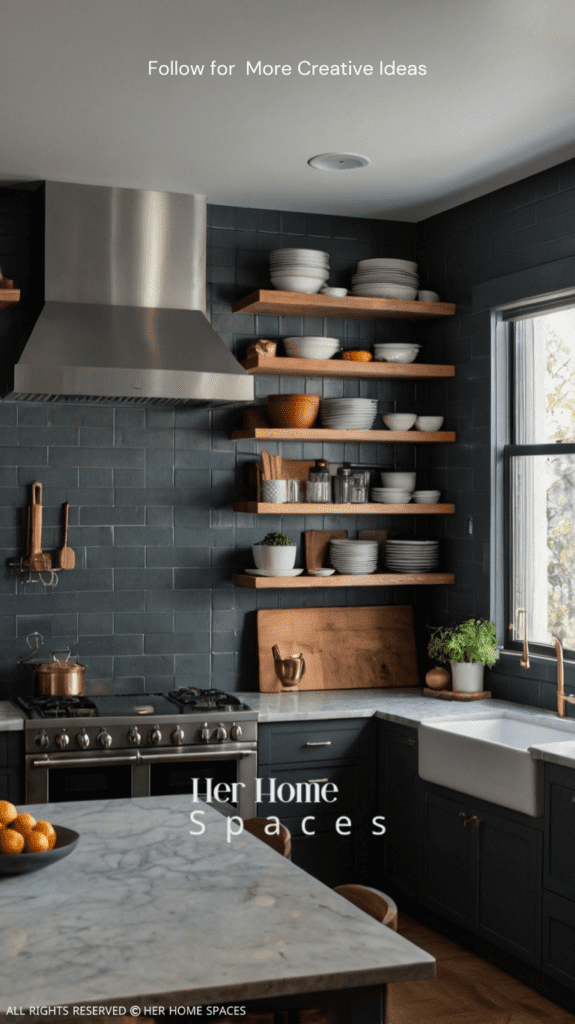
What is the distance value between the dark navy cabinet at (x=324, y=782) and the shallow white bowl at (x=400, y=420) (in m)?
1.45

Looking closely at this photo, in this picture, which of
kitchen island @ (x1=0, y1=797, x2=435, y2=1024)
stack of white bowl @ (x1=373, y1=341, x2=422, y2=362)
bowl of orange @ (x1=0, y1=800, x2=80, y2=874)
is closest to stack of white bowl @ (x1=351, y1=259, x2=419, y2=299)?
stack of white bowl @ (x1=373, y1=341, x2=422, y2=362)

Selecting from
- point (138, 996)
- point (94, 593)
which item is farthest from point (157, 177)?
point (138, 996)

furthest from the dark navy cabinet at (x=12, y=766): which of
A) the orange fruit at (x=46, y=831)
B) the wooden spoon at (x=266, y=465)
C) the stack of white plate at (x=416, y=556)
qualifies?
the stack of white plate at (x=416, y=556)

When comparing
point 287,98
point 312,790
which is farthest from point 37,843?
point 287,98

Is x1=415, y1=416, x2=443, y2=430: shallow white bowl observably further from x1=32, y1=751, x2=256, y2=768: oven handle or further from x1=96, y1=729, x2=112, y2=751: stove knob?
x1=96, y1=729, x2=112, y2=751: stove knob

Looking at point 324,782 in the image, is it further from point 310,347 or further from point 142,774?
point 310,347

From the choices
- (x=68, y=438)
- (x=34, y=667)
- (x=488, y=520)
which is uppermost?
(x=68, y=438)

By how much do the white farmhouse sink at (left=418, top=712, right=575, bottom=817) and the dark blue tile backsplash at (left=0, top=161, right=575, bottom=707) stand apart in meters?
0.27

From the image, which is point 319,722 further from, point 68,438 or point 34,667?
point 68,438

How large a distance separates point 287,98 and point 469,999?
321cm

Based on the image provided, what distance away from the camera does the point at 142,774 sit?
4.43m

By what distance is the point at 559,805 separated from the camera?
369 centimetres

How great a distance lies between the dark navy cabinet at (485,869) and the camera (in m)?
3.82

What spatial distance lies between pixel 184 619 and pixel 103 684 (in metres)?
0.48
